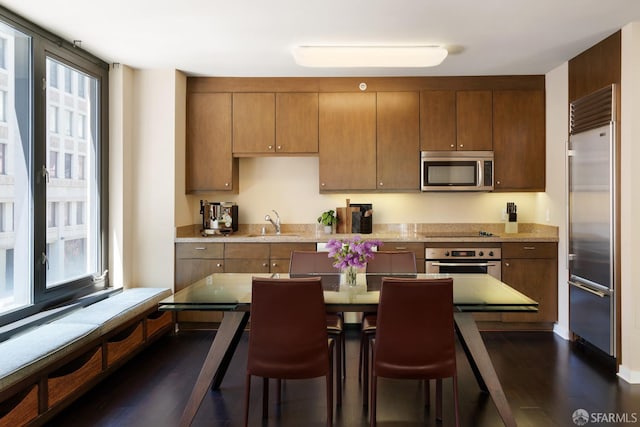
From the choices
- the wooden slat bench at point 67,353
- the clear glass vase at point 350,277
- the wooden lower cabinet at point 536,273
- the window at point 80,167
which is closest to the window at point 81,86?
the window at point 80,167

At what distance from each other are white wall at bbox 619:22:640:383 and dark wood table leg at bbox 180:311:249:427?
274 cm

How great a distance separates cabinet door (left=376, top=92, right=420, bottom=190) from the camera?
15.5ft

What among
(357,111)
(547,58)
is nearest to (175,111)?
(357,111)

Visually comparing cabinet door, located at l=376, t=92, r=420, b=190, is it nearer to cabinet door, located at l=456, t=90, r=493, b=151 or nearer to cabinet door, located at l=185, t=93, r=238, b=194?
cabinet door, located at l=456, t=90, r=493, b=151

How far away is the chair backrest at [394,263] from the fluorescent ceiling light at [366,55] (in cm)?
165

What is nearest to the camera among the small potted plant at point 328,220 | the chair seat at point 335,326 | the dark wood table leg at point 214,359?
the dark wood table leg at point 214,359

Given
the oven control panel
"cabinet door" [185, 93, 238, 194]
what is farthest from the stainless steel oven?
"cabinet door" [185, 93, 238, 194]

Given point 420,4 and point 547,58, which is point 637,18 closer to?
point 547,58

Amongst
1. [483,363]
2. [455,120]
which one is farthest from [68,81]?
[483,363]

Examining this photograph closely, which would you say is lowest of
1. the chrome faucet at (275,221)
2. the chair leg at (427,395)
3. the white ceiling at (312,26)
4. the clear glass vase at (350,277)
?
the chair leg at (427,395)

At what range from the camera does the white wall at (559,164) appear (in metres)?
4.27

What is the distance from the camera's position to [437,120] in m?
4.72

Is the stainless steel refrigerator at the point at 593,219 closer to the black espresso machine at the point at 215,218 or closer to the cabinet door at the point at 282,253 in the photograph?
the cabinet door at the point at 282,253

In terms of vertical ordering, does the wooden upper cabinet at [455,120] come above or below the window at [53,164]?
above
